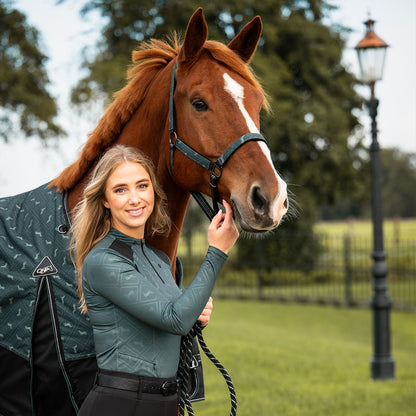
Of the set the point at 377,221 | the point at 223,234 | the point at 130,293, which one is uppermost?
the point at 377,221

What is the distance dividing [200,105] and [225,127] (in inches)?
6.2

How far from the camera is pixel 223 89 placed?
203cm

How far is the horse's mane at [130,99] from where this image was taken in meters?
2.14

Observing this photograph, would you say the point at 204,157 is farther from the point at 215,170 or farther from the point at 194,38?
the point at 194,38

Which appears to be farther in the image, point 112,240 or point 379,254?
A: point 379,254

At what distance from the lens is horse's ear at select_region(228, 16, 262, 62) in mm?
2299

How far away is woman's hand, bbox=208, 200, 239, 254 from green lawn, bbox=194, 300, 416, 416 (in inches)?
143

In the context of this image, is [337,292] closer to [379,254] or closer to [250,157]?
[379,254]

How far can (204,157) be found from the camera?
Answer: 2021 millimetres

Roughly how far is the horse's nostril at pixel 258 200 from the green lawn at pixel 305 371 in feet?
12.0

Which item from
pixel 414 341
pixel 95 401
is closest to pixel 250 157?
pixel 95 401

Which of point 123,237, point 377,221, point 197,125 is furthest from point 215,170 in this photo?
point 377,221

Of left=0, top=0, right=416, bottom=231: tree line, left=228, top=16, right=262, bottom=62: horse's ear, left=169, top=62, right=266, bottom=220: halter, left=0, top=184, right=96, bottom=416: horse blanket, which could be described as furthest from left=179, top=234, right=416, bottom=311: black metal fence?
left=0, top=184, right=96, bottom=416: horse blanket

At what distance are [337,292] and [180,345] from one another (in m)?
13.7
